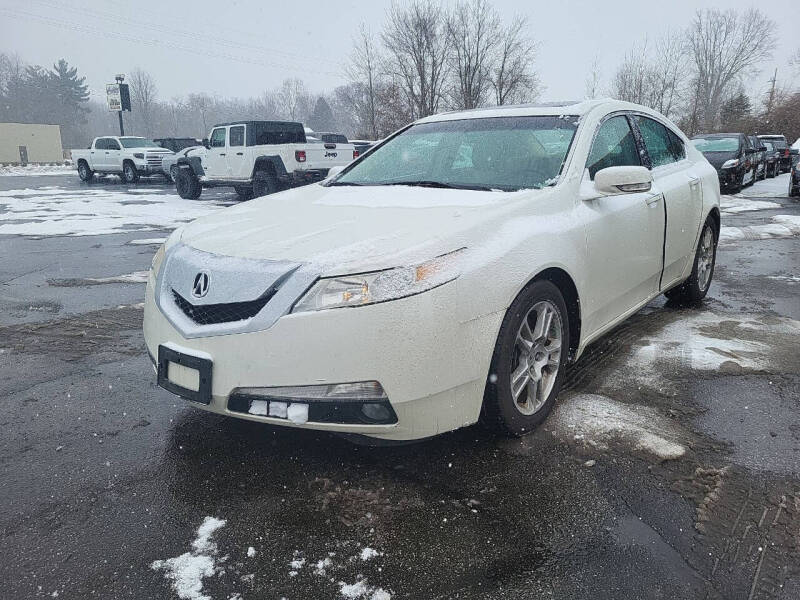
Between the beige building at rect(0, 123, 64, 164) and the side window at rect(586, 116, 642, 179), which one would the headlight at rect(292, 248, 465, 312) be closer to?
the side window at rect(586, 116, 642, 179)

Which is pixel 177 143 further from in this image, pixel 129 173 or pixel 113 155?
pixel 129 173

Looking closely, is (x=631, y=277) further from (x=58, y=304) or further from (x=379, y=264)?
(x=58, y=304)

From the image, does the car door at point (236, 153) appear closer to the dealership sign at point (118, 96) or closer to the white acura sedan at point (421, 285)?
the white acura sedan at point (421, 285)

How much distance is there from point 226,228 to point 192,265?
38cm

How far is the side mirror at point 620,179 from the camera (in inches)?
124

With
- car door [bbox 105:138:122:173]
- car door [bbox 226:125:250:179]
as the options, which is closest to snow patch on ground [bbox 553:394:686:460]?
car door [bbox 226:125:250:179]

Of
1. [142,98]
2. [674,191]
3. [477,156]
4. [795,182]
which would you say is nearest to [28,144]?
[142,98]

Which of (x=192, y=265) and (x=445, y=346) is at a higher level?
(x=192, y=265)

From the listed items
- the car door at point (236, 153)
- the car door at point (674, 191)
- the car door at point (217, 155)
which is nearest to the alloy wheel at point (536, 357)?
the car door at point (674, 191)

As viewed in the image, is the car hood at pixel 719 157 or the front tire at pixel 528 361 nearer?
the front tire at pixel 528 361

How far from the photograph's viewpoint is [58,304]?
220 inches

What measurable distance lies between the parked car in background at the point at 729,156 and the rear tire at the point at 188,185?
45.0ft

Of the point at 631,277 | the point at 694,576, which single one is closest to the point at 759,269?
the point at 631,277

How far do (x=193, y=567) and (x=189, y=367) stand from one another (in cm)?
76
